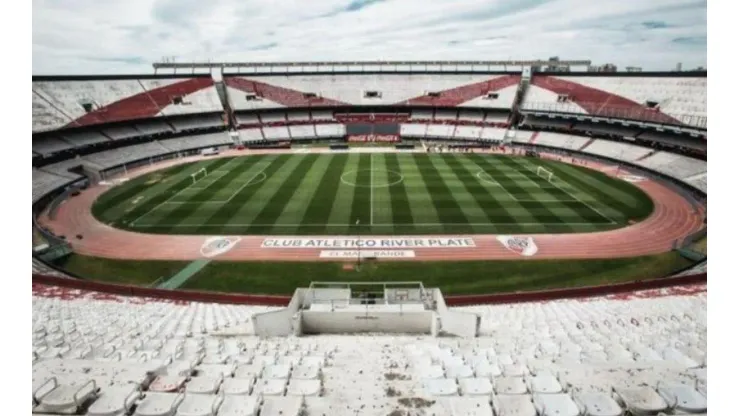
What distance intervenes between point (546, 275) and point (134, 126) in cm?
5922

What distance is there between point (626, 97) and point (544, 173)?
85.3 feet

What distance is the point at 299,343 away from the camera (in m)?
13.4

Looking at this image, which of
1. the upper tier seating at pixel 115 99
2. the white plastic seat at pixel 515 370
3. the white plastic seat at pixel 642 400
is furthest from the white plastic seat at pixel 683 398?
the upper tier seating at pixel 115 99

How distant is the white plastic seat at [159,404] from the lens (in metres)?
7.04

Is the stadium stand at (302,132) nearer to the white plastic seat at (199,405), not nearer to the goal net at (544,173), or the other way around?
the goal net at (544,173)

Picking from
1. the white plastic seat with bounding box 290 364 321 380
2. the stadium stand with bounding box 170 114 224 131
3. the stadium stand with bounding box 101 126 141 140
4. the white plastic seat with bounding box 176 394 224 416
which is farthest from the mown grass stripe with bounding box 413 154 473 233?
the stadium stand with bounding box 101 126 141 140

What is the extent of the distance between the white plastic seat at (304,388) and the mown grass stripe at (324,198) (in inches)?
922

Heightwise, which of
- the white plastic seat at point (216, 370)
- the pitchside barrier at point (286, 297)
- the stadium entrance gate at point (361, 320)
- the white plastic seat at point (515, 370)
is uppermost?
the white plastic seat at point (216, 370)

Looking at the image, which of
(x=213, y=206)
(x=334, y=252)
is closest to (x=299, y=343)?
(x=334, y=252)

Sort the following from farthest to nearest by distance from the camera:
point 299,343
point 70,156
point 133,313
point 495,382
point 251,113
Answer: point 251,113 < point 70,156 < point 133,313 < point 299,343 < point 495,382

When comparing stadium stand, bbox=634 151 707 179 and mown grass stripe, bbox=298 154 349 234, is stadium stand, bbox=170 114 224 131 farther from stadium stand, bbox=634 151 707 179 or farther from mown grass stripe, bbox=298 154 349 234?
stadium stand, bbox=634 151 707 179

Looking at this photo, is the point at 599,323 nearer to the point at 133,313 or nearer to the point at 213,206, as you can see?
the point at 133,313

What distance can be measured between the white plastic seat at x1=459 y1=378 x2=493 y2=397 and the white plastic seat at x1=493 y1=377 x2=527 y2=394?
0.13 meters

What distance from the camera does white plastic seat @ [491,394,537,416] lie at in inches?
286
